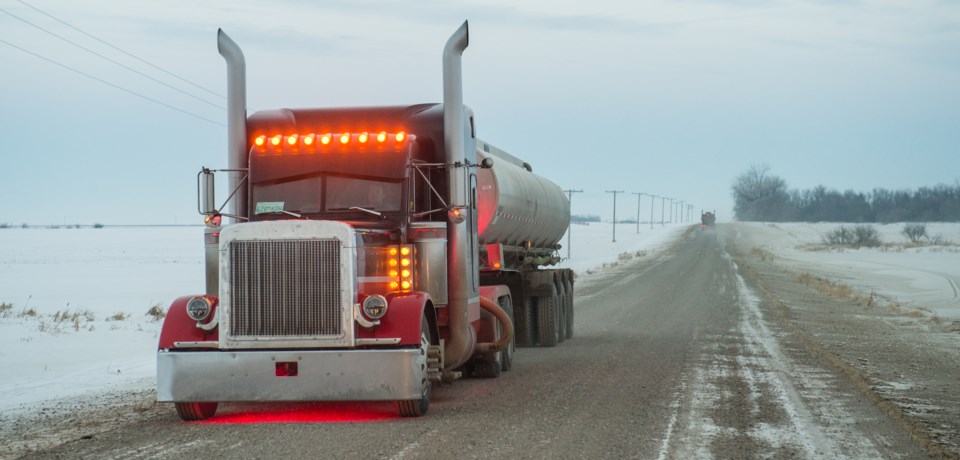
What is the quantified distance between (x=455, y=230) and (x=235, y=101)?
294 centimetres

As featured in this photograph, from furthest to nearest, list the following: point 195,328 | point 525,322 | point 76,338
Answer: point 525,322 < point 76,338 < point 195,328

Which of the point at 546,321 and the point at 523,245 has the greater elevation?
the point at 523,245

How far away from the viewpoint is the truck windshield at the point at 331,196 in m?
11.2

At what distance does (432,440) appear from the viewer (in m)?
8.93

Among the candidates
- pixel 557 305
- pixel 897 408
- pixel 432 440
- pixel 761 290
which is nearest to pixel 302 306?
pixel 432 440

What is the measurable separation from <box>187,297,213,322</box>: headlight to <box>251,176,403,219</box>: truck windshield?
1511mm

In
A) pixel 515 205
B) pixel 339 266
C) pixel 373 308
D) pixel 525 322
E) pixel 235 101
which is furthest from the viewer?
pixel 525 322

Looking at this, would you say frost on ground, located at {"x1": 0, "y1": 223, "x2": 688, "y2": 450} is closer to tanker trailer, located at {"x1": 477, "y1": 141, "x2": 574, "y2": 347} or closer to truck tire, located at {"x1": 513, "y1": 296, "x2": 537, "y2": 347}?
tanker trailer, located at {"x1": 477, "y1": 141, "x2": 574, "y2": 347}

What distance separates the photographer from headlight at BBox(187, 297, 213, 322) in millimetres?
10023

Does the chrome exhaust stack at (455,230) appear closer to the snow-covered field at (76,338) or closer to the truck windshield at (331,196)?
the truck windshield at (331,196)

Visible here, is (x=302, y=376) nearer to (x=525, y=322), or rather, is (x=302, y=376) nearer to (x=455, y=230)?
(x=455, y=230)

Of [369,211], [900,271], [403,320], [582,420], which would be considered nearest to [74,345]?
[369,211]

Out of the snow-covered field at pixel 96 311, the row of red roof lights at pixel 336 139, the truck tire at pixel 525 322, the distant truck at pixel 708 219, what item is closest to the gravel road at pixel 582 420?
the truck tire at pixel 525 322

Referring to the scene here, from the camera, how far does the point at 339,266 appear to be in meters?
9.81
